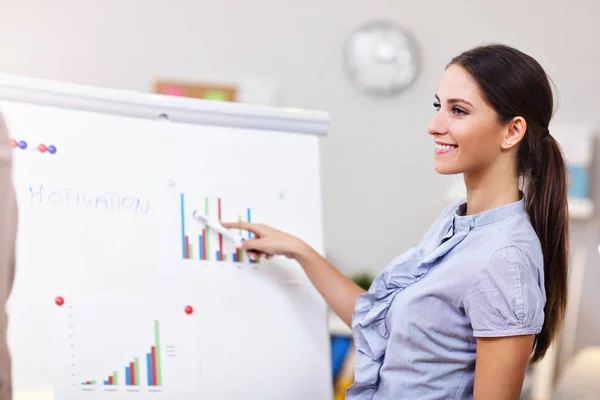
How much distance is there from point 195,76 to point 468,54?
5.01ft

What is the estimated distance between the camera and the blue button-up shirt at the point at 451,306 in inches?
41.6

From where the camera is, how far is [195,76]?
2.52 m

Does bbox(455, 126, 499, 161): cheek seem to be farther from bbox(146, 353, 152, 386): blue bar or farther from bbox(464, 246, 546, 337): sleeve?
bbox(146, 353, 152, 386): blue bar

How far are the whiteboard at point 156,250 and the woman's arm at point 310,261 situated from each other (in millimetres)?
29

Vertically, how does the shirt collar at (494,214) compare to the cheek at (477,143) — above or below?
below

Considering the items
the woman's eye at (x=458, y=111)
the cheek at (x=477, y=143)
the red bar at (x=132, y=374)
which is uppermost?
the woman's eye at (x=458, y=111)

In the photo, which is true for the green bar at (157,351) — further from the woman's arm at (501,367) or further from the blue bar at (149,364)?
the woman's arm at (501,367)

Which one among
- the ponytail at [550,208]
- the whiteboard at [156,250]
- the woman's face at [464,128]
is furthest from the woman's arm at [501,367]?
the whiteboard at [156,250]

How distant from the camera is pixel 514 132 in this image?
113cm

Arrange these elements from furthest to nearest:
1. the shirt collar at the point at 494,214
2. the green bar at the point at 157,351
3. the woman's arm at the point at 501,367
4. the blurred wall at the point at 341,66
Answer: the blurred wall at the point at 341,66
the green bar at the point at 157,351
the shirt collar at the point at 494,214
the woman's arm at the point at 501,367

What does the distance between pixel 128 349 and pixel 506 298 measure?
2.20ft

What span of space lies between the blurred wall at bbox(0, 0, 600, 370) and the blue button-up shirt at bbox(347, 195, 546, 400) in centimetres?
137

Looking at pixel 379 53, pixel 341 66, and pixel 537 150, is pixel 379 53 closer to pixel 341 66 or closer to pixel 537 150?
pixel 341 66

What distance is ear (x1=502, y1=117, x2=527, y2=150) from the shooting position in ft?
3.69
